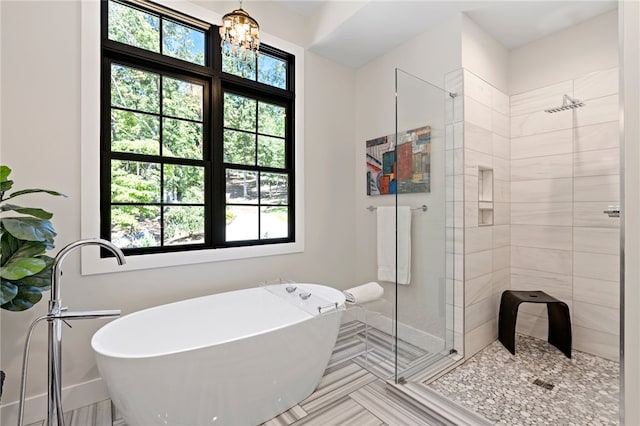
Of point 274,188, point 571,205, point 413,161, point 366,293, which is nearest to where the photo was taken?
point 413,161

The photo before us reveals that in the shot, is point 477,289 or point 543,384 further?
point 477,289

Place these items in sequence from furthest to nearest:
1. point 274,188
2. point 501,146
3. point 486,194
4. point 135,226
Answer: point 274,188
point 501,146
point 486,194
point 135,226

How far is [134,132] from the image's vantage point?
2.08 m

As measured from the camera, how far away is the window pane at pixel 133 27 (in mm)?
2010

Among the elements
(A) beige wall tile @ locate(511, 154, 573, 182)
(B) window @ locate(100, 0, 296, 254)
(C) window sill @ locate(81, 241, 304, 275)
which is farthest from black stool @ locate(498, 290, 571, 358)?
(B) window @ locate(100, 0, 296, 254)

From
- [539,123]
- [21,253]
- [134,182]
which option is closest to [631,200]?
[21,253]

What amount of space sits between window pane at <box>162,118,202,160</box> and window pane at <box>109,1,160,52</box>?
0.53m

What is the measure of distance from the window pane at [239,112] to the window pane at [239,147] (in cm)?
6

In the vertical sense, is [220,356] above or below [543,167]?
below

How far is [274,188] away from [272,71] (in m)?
1.07

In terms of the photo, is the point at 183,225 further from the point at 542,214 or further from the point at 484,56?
the point at 542,214

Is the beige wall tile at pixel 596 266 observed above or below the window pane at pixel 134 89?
below

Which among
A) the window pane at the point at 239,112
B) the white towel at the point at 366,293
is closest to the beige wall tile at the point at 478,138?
the white towel at the point at 366,293

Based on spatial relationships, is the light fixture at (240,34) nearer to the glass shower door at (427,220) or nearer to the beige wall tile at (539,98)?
the glass shower door at (427,220)
